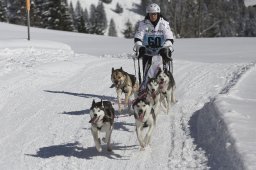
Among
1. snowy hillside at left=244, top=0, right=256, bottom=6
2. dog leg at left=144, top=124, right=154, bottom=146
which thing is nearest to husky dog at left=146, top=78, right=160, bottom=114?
dog leg at left=144, top=124, right=154, bottom=146

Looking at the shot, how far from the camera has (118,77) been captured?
384 inches

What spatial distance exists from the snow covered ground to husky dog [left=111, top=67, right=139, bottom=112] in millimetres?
747

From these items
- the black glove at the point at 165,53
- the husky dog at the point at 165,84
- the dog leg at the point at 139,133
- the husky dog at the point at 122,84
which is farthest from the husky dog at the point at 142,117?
the husky dog at the point at 122,84

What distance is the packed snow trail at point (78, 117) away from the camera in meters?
7.04

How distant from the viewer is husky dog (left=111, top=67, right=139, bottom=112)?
977 cm

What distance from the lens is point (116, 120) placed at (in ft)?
30.0

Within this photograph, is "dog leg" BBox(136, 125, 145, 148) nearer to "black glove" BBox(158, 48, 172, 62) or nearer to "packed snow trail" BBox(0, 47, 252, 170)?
"packed snow trail" BBox(0, 47, 252, 170)

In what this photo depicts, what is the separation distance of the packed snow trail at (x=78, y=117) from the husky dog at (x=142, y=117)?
25 centimetres

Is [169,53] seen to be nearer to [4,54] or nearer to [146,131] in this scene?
[146,131]

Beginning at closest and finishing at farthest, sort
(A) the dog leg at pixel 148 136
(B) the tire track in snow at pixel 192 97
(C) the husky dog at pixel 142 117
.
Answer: (B) the tire track in snow at pixel 192 97
(C) the husky dog at pixel 142 117
(A) the dog leg at pixel 148 136

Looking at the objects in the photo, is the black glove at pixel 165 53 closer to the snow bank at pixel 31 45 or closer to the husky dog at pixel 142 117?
the husky dog at pixel 142 117

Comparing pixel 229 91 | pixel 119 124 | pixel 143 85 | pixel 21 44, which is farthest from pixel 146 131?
pixel 21 44

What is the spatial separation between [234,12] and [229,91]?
7886 cm

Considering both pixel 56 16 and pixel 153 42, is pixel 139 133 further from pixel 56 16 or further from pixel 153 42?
pixel 56 16
